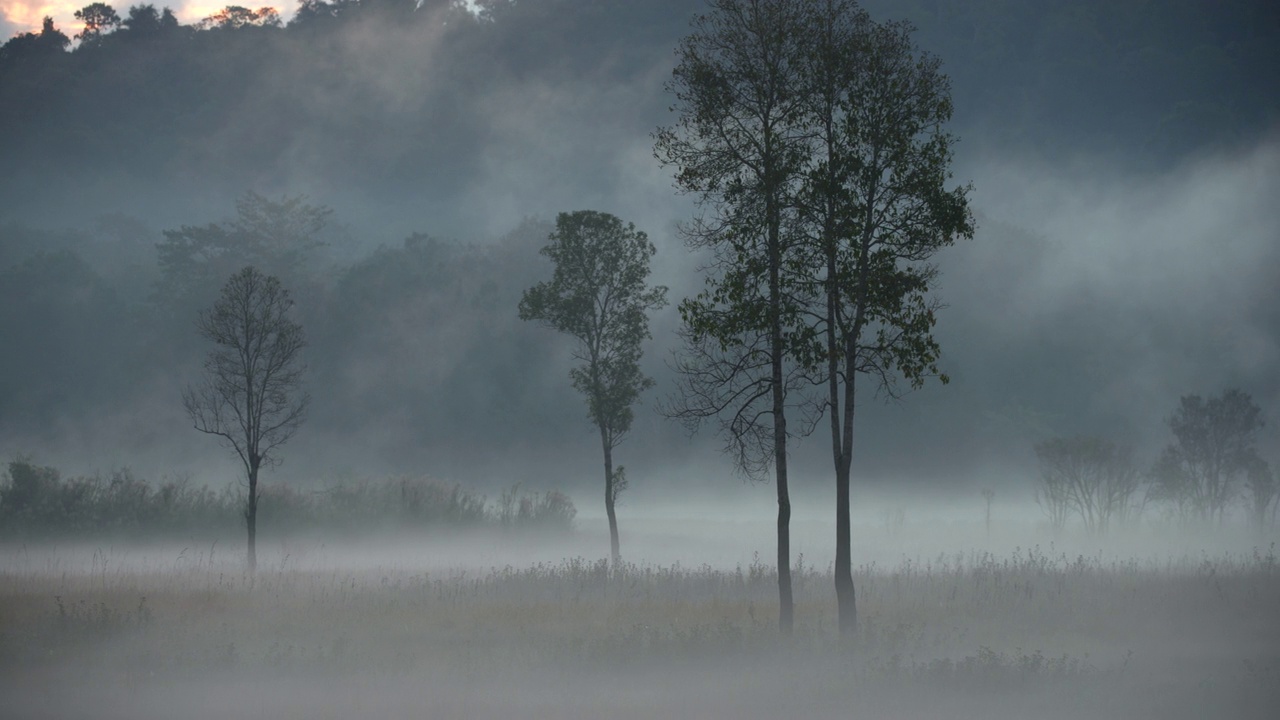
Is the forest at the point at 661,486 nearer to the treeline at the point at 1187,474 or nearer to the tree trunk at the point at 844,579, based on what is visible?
the tree trunk at the point at 844,579

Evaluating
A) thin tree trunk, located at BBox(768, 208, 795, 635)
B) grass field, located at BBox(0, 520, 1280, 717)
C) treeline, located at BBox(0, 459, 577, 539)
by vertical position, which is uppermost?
thin tree trunk, located at BBox(768, 208, 795, 635)

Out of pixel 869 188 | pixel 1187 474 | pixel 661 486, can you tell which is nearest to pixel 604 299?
pixel 869 188

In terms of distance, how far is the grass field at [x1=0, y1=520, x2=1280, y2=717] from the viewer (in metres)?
16.8

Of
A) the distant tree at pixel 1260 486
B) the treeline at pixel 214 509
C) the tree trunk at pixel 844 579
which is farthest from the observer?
the distant tree at pixel 1260 486

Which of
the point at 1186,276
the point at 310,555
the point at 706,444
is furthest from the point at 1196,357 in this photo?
the point at 310,555

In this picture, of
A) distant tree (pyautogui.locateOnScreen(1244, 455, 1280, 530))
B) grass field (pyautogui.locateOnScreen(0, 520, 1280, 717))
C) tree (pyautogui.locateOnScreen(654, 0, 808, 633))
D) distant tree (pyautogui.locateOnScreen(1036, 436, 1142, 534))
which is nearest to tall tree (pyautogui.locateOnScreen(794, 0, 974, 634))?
tree (pyautogui.locateOnScreen(654, 0, 808, 633))

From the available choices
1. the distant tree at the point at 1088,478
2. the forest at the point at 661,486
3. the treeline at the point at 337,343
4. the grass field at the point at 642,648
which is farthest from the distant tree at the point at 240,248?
the grass field at the point at 642,648

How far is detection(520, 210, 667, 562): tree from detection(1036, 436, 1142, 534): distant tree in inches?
1810

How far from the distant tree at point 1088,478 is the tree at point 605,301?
4598cm

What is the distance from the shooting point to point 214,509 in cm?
4750

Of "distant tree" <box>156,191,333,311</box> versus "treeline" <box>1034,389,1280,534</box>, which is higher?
"distant tree" <box>156,191,333,311</box>

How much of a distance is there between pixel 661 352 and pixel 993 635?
86.8m

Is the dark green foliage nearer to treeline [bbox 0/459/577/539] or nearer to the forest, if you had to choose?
the forest

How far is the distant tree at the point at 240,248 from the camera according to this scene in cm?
11488
